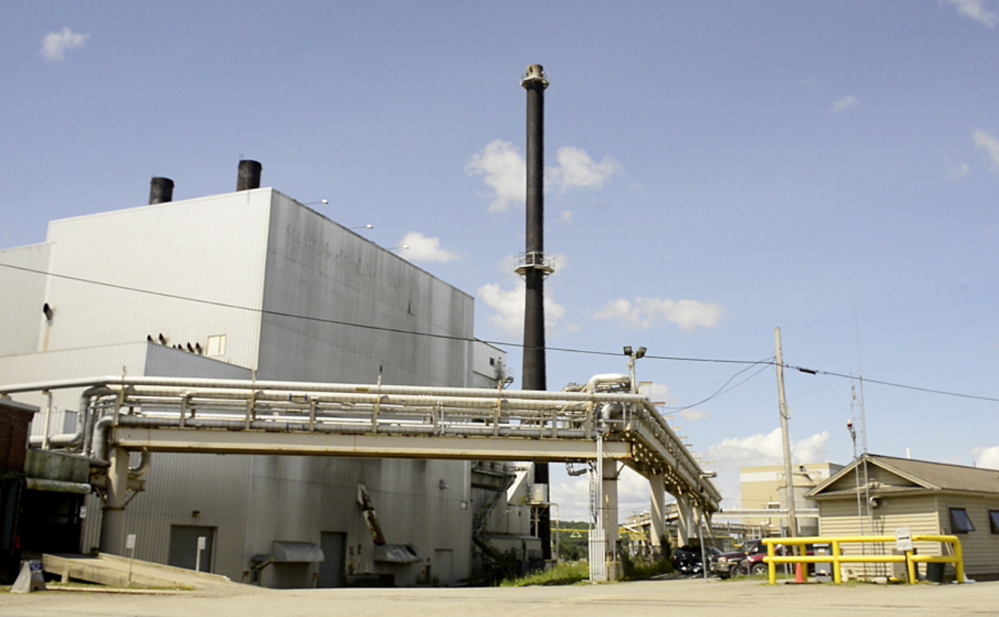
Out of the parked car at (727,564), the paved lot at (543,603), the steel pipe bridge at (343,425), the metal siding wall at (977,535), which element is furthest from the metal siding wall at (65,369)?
the metal siding wall at (977,535)

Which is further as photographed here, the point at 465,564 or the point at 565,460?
the point at 465,564

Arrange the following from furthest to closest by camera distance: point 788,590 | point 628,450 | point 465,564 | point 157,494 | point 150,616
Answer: point 465,564, point 157,494, point 628,450, point 788,590, point 150,616

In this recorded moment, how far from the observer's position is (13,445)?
23125 mm

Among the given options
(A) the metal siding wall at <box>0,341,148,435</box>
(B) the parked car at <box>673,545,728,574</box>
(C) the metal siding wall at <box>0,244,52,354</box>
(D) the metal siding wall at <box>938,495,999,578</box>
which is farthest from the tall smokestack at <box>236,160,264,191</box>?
(D) the metal siding wall at <box>938,495,999,578</box>

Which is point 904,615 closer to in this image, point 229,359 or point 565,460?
point 565,460

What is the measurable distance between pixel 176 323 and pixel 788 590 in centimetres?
2836

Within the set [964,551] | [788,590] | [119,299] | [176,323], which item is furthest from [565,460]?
[119,299]

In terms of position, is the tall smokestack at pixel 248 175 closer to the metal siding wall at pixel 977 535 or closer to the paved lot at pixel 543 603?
the paved lot at pixel 543 603

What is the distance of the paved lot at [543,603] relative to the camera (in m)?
15.3

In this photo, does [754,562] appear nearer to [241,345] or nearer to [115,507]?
[115,507]

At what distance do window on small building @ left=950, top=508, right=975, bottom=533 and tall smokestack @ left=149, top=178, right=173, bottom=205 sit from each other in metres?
37.9

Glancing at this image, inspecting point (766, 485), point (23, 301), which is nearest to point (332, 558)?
point (23, 301)

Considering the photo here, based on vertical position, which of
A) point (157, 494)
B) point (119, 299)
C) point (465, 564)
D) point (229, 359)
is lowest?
point (465, 564)

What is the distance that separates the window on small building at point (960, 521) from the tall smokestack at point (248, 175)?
33.6m
